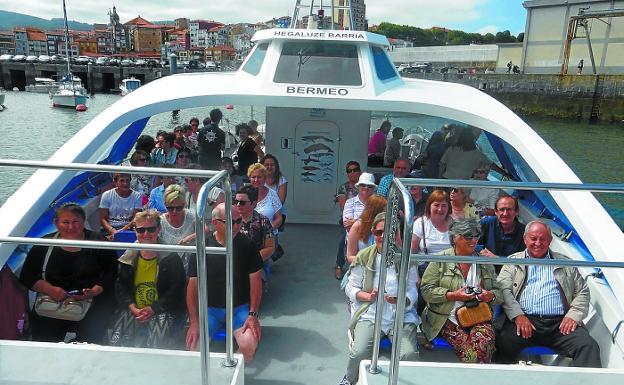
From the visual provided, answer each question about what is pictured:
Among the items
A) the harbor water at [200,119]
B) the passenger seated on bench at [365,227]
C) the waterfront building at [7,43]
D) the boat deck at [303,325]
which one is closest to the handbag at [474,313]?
the boat deck at [303,325]

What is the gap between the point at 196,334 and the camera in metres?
2.95

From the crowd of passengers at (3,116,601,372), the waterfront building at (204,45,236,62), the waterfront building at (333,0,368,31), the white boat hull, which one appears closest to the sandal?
the crowd of passengers at (3,116,601,372)

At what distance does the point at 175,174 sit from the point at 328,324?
2099 mm

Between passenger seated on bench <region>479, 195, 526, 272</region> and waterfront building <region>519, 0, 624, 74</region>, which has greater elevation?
waterfront building <region>519, 0, 624, 74</region>

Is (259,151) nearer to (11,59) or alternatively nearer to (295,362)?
→ (295,362)

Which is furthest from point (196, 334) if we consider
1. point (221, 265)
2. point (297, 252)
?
point (297, 252)

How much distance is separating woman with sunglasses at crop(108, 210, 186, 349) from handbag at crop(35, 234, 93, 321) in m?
0.23

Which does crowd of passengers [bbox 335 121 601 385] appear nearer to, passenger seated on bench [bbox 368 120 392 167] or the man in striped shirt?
the man in striped shirt

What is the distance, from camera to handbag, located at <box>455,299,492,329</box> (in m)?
2.93

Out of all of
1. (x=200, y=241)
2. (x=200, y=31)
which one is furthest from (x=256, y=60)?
(x=200, y=31)

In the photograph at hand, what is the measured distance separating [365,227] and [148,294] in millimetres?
1519

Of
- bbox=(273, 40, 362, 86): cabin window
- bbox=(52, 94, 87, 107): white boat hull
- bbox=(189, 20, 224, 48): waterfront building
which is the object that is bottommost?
bbox=(52, 94, 87, 107): white boat hull

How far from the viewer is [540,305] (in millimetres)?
3018

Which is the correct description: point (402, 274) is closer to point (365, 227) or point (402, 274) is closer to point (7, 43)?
point (365, 227)
